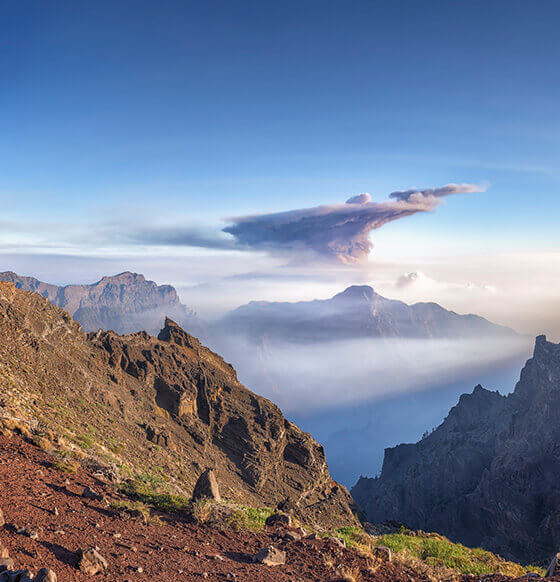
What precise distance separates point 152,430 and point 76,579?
43.2 m

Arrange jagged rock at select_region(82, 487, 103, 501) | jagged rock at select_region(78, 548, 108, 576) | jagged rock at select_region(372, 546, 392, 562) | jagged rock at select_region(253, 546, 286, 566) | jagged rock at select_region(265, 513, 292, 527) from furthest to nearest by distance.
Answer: jagged rock at select_region(265, 513, 292, 527) → jagged rock at select_region(82, 487, 103, 501) → jagged rock at select_region(372, 546, 392, 562) → jagged rock at select_region(253, 546, 286, 566) → jagged rock at select_region(78, 548, 108, 576)

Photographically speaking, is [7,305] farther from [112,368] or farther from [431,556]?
[431,556]

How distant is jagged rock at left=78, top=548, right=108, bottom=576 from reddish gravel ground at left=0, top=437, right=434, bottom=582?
0.51 feet

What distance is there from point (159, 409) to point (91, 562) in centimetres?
5285

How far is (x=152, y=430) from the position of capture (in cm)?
4944

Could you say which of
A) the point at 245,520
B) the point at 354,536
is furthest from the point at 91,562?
the point at 354,536

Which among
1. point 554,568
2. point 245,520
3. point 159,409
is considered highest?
point 245,520

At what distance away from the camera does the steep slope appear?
3712cm

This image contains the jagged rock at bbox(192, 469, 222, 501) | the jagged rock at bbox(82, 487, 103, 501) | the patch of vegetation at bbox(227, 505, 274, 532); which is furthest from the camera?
the jagged rock at bbox(192, 469, 222, 501)

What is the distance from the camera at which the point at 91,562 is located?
9.49 m

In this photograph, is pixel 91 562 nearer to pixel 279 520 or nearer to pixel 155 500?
pixel 155 500

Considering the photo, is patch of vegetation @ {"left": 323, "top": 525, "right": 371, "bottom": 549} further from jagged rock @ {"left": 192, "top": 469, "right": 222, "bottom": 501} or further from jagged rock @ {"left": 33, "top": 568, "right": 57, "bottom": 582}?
jagged rock @ {"left": 33, "top": 568, "right": 57, "bottom": 582}

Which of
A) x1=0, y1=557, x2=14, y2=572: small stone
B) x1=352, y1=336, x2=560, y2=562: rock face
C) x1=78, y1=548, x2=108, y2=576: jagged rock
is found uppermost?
x1=0, y1=557, x2=14, y2=572: small stone

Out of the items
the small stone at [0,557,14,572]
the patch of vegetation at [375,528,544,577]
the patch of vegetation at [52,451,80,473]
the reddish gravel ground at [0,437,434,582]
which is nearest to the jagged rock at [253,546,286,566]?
the reddish gravel ground at [0,437,434,582]
